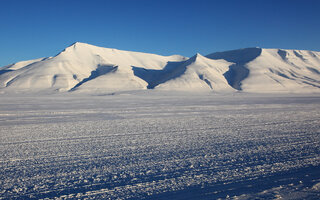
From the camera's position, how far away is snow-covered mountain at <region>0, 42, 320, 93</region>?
3282 inches

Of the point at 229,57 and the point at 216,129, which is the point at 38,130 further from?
the point at 229,57

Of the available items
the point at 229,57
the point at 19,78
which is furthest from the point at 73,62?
the point at 229,57

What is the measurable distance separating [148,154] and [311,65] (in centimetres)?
12840

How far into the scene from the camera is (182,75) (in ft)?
293

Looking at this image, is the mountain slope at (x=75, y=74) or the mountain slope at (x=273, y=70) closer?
the mountain slope at (x=75, y=74)

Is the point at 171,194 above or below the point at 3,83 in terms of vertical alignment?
below

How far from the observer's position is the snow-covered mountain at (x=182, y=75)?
8338cm

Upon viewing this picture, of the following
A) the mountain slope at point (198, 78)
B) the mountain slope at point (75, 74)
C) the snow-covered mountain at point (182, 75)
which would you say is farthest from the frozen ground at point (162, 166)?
the mountain slope at point (75, 74)

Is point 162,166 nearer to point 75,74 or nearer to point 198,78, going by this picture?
point 198,78

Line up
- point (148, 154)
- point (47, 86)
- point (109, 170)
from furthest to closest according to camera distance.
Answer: point (47, 86), point (148, 154), point (109, 170)

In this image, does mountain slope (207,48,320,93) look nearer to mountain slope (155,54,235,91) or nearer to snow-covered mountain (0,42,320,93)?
snow-covered mountain (0,42,320,93)

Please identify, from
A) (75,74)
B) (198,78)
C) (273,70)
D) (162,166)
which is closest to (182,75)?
(198,78)

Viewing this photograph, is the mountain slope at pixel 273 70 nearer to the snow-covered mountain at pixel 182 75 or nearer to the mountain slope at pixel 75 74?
the snow-covered mountain at pixel 182 75

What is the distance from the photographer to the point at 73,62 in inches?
4279
